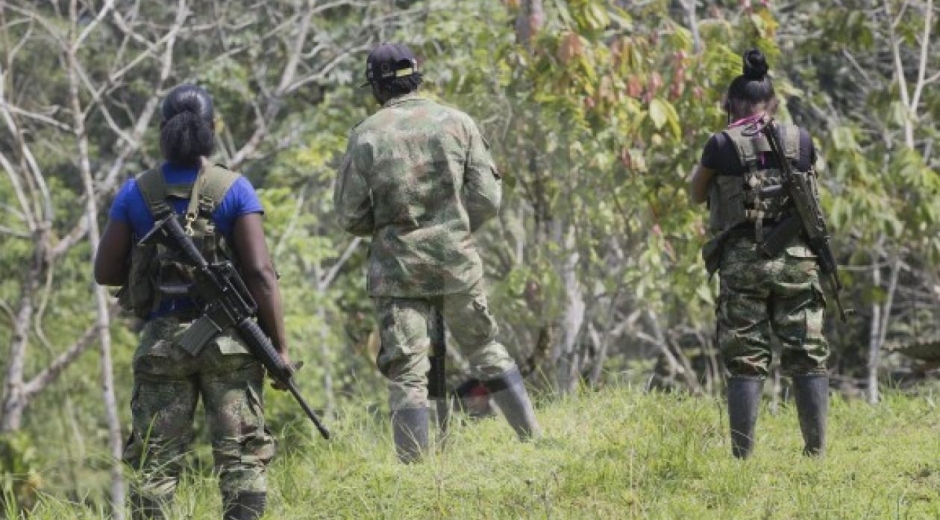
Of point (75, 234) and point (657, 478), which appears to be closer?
point (657, 478)

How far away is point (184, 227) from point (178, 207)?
86 millimetres

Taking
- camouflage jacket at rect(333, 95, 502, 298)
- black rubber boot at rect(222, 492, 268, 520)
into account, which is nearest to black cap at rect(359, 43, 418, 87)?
camouflage jacket at rect(333, 95, 502, 298)

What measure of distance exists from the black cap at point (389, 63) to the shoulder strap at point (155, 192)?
125 cm

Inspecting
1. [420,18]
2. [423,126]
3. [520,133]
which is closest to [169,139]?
[423,126]

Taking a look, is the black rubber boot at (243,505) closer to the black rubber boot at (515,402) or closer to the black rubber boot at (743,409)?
the black rubber boot at (515,402)

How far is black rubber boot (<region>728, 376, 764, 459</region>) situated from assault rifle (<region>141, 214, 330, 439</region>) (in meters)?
1.76

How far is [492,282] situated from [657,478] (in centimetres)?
589

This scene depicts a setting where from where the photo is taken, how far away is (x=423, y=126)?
5875mm

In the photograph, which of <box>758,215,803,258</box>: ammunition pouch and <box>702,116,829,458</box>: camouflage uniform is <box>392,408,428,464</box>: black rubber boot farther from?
<box>758,215,803,258</box>: ammunition pouch

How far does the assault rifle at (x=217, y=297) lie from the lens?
4.77 metres

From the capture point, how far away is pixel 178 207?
4.87 metres

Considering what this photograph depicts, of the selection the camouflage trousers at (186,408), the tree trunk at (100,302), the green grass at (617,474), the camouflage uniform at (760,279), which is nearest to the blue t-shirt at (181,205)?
the camouflage trousers at (186,408)

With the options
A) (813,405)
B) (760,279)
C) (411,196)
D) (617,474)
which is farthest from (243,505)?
(813,405)

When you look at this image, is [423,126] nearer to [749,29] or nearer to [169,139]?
[169,139]
